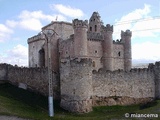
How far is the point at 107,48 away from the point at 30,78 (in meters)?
11.7

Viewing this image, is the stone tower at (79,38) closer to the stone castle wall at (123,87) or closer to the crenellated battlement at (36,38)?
the stone castle wall at (123,87)

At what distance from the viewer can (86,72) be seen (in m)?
32.7

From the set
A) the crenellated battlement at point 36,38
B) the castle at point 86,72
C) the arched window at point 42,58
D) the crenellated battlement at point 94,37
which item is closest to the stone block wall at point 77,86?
the castle at point 86,72

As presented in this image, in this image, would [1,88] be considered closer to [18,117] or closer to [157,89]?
[18,117]

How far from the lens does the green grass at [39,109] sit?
2772cm

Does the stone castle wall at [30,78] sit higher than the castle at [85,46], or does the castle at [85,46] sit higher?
the castle at [85,46]

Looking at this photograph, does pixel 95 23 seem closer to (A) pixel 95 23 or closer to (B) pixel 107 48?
(A) pixel 95 23

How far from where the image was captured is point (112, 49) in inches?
1811

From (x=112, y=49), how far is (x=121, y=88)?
399 inches

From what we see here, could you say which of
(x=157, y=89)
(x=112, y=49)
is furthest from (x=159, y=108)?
(x=112, y=49)

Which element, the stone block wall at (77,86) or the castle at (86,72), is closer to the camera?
the stone block wall at (77,86)

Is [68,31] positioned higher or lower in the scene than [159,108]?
higher

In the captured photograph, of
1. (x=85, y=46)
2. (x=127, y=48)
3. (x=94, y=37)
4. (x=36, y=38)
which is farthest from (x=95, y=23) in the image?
(x=85, y=46)

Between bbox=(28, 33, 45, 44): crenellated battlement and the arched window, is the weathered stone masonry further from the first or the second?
bbox=(28, 33, 45, 44): crenellated battlement
